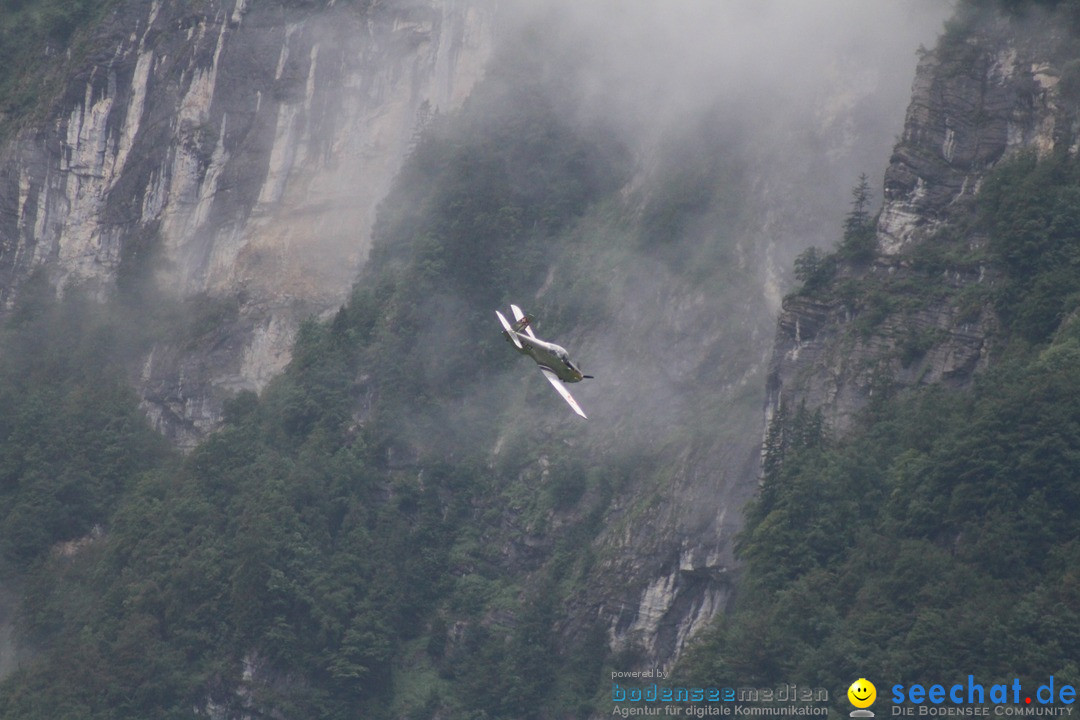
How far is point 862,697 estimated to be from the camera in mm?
72562

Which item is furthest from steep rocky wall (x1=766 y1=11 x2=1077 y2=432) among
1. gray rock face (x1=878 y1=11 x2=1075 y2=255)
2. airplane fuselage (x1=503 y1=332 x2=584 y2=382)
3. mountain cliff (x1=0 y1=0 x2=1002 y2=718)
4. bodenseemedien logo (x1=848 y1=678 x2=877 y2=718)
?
airplane fuselage (x1=503 y1=332 x2=584 y2=382)

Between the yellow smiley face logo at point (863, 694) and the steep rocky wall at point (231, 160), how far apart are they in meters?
41.3

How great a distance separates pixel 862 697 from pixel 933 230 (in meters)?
21.4

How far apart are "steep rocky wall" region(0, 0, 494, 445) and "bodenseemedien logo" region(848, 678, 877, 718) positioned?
4123 cm

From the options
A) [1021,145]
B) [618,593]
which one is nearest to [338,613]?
[618,593]

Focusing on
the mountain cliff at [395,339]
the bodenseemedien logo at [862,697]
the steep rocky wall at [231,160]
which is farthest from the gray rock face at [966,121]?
the steep rocky wall at [231,160]

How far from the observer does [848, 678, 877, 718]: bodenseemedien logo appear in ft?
238

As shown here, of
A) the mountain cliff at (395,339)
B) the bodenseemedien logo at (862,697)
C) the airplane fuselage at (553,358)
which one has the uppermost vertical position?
the mountain cliff at (395,339)

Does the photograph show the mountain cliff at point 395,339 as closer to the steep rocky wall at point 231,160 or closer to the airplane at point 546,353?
the steep rocky wall at point 231,160

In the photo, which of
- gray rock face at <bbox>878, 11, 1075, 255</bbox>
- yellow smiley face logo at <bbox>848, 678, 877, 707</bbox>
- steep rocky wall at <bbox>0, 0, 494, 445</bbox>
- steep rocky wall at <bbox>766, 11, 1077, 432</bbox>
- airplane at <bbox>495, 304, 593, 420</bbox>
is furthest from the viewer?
steep rocky wall at <bbox>0, 0, 494, 445</bbox>

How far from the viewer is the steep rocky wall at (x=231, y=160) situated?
106m

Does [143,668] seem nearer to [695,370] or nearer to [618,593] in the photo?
[618,593]

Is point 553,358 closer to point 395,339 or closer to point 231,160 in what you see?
point 395,339

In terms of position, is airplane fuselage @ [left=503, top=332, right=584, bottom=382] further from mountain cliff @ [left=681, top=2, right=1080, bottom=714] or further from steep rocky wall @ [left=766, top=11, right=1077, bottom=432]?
steep rocky wall @ [left=766, top=11, right=1077, bottom=432]
